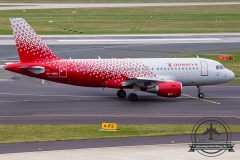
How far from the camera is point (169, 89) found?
54.7m

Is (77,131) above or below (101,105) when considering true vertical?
below

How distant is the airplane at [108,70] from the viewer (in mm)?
56094

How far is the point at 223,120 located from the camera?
4734 cm

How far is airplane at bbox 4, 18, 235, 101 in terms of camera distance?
184 ft

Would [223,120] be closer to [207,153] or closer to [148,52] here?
[207,153]

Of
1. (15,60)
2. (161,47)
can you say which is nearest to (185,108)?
(15,60)

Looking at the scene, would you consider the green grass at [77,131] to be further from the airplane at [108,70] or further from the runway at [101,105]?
the airplane at [108,70]

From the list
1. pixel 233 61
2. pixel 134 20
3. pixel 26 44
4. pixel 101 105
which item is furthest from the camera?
pixel 134 20

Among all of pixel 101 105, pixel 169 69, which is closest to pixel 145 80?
pixel 169 69

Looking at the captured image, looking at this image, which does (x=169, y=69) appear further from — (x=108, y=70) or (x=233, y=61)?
(x=233, y=61)

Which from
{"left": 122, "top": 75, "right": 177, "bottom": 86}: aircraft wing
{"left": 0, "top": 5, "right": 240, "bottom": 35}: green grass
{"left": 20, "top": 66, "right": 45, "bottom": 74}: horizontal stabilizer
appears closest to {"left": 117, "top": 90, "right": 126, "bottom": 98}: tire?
{"left": 122, "top": 75, "right": 177, "bottom": 86}: aircraft wing

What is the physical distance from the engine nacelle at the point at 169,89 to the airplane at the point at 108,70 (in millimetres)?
85

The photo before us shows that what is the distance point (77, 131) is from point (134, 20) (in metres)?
93.0

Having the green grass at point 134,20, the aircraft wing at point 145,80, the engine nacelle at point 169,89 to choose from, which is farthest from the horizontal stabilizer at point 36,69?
the green grass at point 134,20
